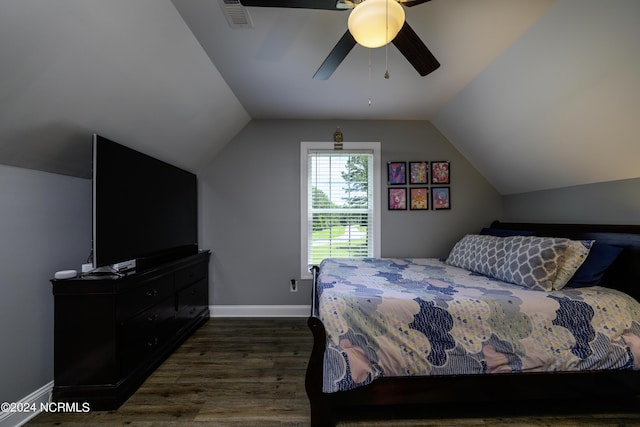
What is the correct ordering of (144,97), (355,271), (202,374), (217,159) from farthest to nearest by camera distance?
(217,159), (355,271), (202,374), (144,97)

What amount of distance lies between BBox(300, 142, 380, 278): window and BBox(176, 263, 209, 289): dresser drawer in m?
1.26

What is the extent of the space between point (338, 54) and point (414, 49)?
452 millimetres

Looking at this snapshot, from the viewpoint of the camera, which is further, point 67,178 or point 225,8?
point 67,178

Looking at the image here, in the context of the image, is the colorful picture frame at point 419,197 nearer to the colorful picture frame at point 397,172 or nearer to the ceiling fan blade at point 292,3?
the colorful picture frame at point 397,172

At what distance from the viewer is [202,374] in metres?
2.10

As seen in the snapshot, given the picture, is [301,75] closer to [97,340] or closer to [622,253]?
[97,340]

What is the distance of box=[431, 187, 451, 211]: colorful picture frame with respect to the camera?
3.39 m

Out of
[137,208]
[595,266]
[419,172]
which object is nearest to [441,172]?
[419,172]

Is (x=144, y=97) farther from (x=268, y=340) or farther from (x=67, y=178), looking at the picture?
(x=268, y=340)

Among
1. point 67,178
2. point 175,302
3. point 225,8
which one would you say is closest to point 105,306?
point 175,302

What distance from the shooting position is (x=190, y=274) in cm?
282

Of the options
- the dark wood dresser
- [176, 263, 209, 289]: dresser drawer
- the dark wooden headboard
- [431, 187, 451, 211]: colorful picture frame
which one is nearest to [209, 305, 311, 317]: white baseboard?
[176, 263, 209, 289]: dresser drawer

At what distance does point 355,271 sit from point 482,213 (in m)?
2.08

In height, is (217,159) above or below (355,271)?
above
